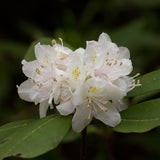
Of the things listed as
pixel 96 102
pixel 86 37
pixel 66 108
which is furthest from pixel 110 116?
pixel 86 37

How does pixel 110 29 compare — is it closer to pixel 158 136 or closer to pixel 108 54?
pixel 158 136

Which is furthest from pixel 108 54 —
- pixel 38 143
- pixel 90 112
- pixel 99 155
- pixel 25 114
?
pixel 25 114

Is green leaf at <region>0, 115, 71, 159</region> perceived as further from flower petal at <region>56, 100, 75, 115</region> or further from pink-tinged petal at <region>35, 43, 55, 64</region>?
pink-tinged petal at <region>35, 43, 55, 64</region>

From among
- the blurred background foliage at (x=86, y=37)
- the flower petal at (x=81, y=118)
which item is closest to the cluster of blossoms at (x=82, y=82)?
the flower petal at (x=81, y=118)

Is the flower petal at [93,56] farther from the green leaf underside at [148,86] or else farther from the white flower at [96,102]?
the green leaf underside at [148,86]

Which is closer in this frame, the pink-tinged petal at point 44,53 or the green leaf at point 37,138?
the green leaf at point 37,138

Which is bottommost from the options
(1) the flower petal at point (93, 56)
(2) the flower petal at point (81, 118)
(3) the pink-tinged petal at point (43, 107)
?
(2) the flower petal at point (81, 118)
